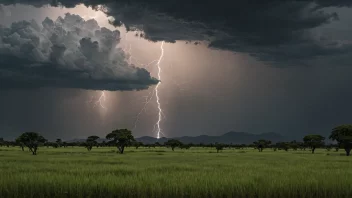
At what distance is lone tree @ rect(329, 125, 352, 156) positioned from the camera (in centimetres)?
7606

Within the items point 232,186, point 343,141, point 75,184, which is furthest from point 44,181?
point 343,141

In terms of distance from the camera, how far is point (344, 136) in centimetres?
7612

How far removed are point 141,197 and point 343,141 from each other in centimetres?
7164

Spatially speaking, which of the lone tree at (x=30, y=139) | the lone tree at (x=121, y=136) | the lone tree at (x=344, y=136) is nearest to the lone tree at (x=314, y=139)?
the lone tree at (x=344, y=136)

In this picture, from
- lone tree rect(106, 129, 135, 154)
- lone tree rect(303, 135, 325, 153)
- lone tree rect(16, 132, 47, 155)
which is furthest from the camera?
lone tree rect(303, 135, 325, 153)

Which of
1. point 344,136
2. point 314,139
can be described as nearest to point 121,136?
point 344,136

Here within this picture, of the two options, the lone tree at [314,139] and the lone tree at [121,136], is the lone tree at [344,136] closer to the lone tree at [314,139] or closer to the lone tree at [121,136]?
the lone tree at [314,139]

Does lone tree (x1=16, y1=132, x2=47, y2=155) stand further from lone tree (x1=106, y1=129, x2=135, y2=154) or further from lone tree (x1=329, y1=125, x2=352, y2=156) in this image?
lone tree (x1=329, y1=125, x2=352, y2=156)

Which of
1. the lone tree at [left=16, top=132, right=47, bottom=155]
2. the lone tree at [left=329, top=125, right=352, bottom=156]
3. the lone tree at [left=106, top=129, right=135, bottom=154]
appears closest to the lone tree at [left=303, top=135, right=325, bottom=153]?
the lone tree at [left=329, top=125, right=352, bottom=156]

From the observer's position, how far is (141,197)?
16859mm

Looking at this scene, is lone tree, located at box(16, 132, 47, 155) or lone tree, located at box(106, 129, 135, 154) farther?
lone tree, located at box(106, 129, 135, 154)

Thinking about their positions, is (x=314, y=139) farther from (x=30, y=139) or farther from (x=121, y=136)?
(x=30, y=139)

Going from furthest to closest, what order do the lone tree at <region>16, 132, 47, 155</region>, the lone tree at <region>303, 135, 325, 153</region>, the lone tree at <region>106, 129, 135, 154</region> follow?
the lone tree at <region>303, 135, 325, 153</region> < the lone tree at <region>106, 129, 135, 154</region> < the lone tree at <region>16, 132, 47, 155</region>

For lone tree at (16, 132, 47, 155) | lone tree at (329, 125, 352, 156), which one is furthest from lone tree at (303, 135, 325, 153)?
lone tree at (16, 132, 47, 155)
